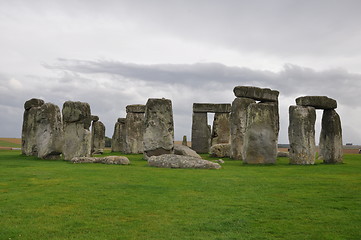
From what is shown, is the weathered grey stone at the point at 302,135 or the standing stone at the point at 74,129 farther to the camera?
the standing stone at the point at 74,129

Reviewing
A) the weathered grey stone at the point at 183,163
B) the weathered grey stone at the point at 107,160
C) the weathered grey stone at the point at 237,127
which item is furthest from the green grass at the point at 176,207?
the weathered grey stone at the point at 237,127

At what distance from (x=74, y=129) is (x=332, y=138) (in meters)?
11.6

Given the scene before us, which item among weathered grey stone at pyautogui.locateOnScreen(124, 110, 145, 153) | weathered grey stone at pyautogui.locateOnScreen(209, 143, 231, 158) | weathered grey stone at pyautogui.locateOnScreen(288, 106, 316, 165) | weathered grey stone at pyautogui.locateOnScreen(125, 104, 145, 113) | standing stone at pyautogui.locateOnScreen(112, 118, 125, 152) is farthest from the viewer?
standing stone at pyautogui.locateOnScreen(112, 118, 125, 152)

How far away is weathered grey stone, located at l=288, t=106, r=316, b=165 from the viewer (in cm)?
1803

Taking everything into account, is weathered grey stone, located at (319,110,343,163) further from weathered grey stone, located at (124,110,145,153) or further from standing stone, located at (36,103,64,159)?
weathered grey stone, located at (124,110,145,153)

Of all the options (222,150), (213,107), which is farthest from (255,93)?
(213,107)

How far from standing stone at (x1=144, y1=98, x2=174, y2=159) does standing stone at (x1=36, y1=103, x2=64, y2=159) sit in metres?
4.09

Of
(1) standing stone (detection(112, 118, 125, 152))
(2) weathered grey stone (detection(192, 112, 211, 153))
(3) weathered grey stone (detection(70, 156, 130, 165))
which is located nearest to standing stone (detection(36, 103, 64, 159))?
(3) weathered grey stone (detection(70, 156, 130, 165))

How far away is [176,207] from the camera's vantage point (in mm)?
8102

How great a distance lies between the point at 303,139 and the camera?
59.1 ft

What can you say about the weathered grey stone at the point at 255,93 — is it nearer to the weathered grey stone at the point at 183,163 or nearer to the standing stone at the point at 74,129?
the weathered grey stone at the point at 183,163

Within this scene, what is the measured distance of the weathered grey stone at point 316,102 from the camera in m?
18.6

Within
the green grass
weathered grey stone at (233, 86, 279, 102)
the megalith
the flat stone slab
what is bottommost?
the green grass

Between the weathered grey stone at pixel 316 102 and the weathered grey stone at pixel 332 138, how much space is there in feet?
1.92
